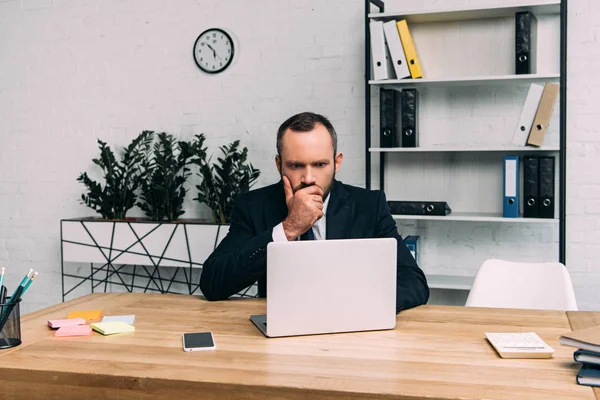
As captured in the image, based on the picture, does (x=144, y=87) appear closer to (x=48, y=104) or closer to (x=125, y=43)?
(x=125, y=43)

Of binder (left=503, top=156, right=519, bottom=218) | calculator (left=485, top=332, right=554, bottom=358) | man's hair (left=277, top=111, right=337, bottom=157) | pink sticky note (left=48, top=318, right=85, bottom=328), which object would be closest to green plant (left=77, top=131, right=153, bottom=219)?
man's hair (left=277, top=111, right=337, bottom=157)

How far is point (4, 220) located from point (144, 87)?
1342 millimetres

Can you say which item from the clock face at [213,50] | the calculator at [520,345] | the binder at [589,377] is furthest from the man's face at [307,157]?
the clock face at [213,50]

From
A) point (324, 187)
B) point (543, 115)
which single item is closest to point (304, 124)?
point (324, 187)

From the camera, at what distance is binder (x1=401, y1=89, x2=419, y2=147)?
10.8 ft

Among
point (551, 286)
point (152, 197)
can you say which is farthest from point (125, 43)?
point (551, 286)

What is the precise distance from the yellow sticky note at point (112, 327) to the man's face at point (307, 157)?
0.73 m

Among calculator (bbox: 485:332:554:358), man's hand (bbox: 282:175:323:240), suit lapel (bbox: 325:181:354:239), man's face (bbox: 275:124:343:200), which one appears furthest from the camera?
suit lapel (bbox: 325:181:354:239)

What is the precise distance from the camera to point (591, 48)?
10.7ft

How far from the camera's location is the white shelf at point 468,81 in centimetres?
308

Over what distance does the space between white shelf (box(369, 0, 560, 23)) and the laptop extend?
6.27 feet

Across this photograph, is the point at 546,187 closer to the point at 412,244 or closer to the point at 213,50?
the point at 412,244

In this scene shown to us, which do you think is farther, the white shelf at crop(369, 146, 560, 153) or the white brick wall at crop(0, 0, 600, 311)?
the white brick wall at crop(0, 0, 600, 311)

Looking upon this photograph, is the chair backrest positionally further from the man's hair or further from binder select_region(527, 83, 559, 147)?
binder select_region(527, 83, 559, 147)
